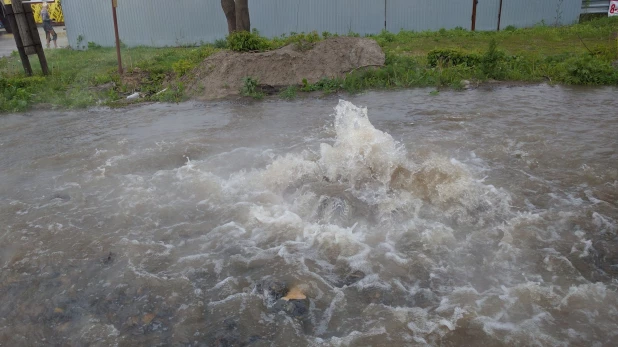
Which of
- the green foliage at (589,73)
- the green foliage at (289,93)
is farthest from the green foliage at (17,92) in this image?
the green foliage at (589,73)

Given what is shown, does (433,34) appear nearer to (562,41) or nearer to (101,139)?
(562,41)

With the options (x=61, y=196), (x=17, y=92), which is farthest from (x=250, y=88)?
(x=61, y=196)

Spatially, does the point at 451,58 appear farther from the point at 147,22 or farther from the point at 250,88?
the point at 147,22

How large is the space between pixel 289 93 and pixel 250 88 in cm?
96

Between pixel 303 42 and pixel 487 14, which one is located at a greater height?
pixel 303 42

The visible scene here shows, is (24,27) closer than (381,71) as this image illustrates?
No

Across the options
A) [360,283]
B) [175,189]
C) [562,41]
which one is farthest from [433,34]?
[360,283]

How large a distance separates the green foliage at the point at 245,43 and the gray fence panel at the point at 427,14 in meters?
6.97

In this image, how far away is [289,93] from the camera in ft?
37.1

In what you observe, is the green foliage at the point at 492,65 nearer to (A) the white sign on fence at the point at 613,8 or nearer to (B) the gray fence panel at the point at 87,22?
(A) the white sign on fence at the point at 613,8

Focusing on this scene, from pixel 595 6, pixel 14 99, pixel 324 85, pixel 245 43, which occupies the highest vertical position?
pixel 245 43

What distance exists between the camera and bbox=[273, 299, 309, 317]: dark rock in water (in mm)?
4152

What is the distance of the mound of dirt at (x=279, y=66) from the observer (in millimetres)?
11844

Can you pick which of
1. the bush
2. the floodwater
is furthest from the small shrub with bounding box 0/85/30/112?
the bush
